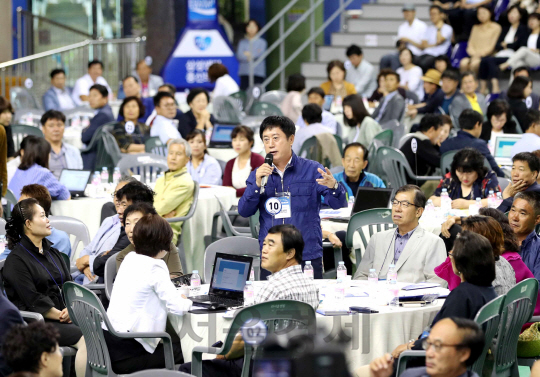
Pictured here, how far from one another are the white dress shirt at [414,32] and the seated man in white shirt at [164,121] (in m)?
6.20

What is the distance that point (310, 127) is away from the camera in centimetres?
933

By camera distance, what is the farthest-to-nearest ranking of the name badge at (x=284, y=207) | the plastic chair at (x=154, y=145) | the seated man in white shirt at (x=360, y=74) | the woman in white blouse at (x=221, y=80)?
the seated man in white shirt at (x=360, y=74) < the woman in white blouse at (x=221, y=80) < the plastic chair at (x=154, y=145) < the name badge at (x=284, y=207)

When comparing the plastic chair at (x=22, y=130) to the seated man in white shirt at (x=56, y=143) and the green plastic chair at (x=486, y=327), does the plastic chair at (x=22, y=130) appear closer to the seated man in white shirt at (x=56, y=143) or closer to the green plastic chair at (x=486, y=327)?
the seated man in white shirt at (x=56, y=143)

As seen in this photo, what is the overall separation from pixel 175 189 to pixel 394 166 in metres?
2.65

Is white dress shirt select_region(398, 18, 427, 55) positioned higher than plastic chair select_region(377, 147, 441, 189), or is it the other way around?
white dress shirt select_region(398, 18, 427, 55)

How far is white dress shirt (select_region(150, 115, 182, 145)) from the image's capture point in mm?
9930

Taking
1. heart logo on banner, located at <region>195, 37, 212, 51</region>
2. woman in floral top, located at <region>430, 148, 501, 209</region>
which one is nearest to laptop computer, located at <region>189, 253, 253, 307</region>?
woman in floral top, located at <region>430, 148, 501, 209</region>

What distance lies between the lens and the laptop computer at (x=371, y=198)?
21.7 ft

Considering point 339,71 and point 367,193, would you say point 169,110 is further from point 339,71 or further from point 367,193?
point 367,193

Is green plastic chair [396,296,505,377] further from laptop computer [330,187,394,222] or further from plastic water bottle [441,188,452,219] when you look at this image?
plastic water bottle [441,188,452,219]

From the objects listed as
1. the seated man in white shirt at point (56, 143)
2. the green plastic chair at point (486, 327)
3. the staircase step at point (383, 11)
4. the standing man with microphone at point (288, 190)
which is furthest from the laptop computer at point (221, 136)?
the staircase step at point (383, 11)

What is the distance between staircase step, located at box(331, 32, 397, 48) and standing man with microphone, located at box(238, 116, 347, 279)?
11732mm

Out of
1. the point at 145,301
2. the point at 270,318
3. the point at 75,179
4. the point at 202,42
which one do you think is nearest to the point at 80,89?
the point at 202,42

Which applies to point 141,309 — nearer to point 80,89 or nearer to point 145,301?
point 145,301
